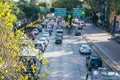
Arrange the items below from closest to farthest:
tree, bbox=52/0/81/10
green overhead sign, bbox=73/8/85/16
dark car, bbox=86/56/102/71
A: dark car, bbox=86/56/102/71 → green overhead sign, bbox=73/8/85/16 → tree, bbox=52/0/81/10

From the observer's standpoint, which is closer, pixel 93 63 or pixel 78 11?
pixel 93 63

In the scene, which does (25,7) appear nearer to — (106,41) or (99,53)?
(106,41)

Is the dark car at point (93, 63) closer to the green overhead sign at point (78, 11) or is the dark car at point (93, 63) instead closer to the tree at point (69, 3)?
the green overhead sign at point (78, 11)

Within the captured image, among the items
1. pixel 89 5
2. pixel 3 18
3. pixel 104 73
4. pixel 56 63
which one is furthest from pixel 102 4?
pixel 3 18

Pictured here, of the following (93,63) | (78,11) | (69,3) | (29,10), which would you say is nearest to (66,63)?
(93,63)

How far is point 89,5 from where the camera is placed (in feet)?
313

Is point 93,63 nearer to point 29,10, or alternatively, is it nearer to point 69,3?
point 69,3

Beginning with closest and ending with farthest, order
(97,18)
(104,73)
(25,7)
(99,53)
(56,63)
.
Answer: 1. (104,73)
2. (56,63)
3. (99,53)
4. (25,7)
5. (97,18)

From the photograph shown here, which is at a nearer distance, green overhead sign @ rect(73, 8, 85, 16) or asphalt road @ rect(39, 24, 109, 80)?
asphalt road @ rect(39, 24, 109, 80)

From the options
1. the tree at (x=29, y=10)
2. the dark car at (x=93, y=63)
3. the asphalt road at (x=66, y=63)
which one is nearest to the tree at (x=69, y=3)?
the tree at (x=29, y=10)

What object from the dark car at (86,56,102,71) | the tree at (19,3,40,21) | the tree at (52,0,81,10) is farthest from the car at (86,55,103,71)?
the tree at (19,3,40,21)

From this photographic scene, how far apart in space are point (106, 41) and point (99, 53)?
1613 cm

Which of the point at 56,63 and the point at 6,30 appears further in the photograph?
the point at 56,63

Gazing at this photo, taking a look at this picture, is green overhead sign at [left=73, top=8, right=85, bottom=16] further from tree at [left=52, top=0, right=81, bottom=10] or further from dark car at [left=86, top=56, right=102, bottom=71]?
dark car at [left=86, top=56, right=102, bottom=71]
